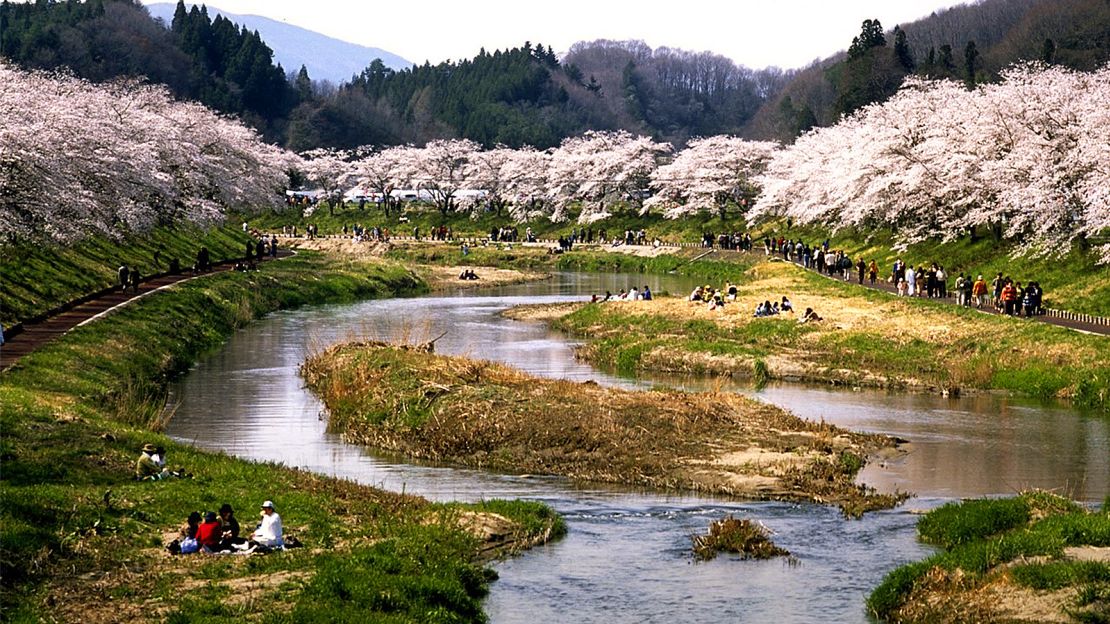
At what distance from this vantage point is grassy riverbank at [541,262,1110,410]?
43.8 m

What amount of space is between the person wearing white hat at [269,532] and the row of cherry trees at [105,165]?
22.5 metres

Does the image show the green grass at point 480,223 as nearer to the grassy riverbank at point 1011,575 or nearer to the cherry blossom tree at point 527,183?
the cherry blossom tree at point 527,183

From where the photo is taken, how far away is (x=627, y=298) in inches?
2606

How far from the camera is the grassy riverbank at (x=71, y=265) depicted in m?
49.6

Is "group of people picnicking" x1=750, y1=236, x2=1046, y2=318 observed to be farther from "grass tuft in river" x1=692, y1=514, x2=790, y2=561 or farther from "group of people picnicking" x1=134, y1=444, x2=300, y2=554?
"group of people picnicking" x1=134, y1=444, x2=300, y2=554

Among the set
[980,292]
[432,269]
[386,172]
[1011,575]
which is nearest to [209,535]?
[1011,575]

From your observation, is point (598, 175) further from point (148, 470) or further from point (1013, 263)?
point (148, 470)

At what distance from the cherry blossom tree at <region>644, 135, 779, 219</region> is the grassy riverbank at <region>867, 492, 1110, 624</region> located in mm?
96133

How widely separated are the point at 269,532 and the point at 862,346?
3165cm

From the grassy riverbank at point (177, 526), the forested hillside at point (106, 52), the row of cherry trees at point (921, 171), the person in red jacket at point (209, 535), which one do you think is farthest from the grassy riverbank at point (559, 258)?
the person in red jacket at point (209, 535)

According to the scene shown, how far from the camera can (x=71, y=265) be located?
5959 cm

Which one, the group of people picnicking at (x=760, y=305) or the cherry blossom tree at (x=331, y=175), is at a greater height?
the cherry blossom tree at (x=331, y=175)

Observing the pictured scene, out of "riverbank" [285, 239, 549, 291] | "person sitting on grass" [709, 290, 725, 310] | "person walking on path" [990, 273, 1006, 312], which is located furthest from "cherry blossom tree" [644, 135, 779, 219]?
"person walking on path" [990, 273, 1006, 312]

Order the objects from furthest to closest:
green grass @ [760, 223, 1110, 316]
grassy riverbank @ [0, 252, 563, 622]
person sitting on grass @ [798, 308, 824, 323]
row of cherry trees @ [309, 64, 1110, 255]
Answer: row of cherry trees @ [309, 64, 1110, 255] → person sitting on grass @ [798, 308, 824, 323] → green grass @ [760, 223, 1110, 316] → grassy riverbank @ [0, 252, 563, 622]
